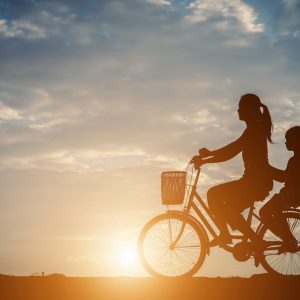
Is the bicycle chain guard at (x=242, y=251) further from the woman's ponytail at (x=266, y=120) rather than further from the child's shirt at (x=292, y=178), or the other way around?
the woman's ponytail at (x=266, y=120)

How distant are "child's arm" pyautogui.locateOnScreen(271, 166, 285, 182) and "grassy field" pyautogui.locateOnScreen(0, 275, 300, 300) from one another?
1781 mm

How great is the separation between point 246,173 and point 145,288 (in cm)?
260

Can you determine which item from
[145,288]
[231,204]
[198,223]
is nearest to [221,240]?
[198,223]

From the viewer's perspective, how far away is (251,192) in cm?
832

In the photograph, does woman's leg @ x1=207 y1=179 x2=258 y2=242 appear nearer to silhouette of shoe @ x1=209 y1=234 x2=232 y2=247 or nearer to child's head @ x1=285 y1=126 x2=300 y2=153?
silhouette of shoe @ x1=209 y1=234 x2=232 y2=247

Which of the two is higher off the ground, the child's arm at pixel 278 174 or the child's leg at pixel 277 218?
the child's arm at pixel 278 174

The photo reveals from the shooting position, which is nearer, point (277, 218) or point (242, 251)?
point (242, 251)

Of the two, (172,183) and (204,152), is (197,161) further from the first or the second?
(172,183)

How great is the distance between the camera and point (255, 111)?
8.17 metres

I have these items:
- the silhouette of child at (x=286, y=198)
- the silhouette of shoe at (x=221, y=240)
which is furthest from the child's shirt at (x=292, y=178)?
the silhouette of shoe at (x=221, y=240)

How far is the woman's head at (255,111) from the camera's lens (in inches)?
321

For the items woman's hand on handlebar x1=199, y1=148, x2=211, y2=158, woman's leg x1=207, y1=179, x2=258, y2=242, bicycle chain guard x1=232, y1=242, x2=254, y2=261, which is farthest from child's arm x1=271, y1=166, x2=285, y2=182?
bicycle chain guard x1=232, y1=242, x2=254, y2=261

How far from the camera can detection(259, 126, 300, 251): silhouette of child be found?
27.4ft

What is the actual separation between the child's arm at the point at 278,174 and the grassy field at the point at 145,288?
1.78 metres
